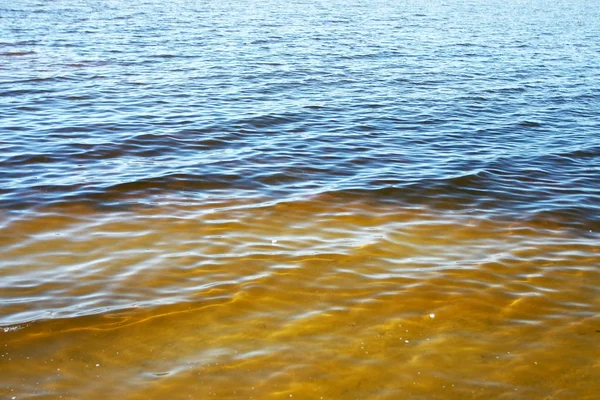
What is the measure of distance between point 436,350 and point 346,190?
414cm

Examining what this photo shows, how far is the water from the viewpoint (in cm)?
514

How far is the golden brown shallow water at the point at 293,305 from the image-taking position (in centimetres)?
496

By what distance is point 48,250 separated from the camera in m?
7.04

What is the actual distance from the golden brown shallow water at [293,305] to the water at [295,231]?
23 millimetres

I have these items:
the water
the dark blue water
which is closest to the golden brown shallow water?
the water

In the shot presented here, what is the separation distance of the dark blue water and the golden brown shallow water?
1.11 m

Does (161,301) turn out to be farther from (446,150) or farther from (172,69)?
(172,69)

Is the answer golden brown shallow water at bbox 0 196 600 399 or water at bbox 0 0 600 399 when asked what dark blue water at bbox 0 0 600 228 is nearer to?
water at bbox 0 0 600 399

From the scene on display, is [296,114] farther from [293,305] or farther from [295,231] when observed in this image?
Result: [293,305]

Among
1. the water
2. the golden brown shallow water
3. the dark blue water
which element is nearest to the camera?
the golden brown shallow water

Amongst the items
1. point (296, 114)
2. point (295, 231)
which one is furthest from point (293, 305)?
point (296, 114)

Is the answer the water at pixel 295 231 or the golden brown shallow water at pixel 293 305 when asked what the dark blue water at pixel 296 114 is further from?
the golden brown shallow water at pixel 293 305

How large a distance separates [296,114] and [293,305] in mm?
8070

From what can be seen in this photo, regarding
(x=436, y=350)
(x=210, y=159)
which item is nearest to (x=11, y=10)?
(x=210, y=159)
